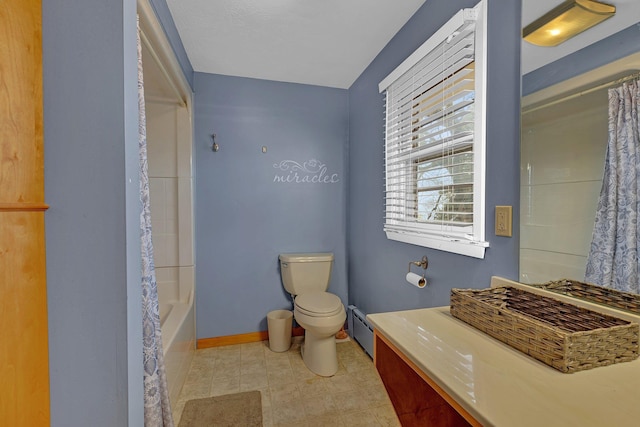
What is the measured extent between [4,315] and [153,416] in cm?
67

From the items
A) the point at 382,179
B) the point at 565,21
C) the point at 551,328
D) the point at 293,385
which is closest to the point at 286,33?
the point at 382,179

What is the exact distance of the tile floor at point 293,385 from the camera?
63.7 inches

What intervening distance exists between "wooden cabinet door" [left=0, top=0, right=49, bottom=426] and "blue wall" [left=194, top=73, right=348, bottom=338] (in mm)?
1595

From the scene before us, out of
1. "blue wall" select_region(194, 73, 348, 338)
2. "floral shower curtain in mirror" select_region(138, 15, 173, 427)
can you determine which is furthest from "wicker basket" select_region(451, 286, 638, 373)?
"blue wall" select_region(194, 73, 348, 338)

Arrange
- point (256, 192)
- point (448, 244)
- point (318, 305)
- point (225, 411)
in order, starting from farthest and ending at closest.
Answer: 1. point (256, 192)
2. point (318, 305)
3. point (225, 411)
4. point (448, 244)

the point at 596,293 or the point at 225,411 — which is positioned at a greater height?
the point at 596,293

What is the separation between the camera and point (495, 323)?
0.88 meters

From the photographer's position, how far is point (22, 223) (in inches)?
30.0

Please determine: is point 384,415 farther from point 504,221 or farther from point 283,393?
A: point 504,221

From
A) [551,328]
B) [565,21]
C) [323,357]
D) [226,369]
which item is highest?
[565,21]

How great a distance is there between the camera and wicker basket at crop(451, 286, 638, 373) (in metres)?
0.69

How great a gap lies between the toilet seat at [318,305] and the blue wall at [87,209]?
123cm

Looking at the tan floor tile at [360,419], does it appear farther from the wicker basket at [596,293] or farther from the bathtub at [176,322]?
the wicker basket at [596,293]

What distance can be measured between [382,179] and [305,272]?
1.02 meters
